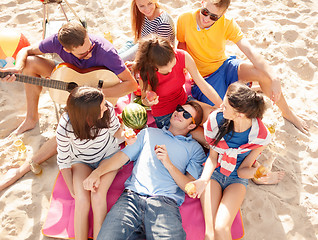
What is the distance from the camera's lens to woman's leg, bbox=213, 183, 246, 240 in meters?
2.75

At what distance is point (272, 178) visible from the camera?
3424mm

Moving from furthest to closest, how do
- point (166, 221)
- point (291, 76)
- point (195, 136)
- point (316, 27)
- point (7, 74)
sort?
point (316, 27) → point (291, 76) → point (195, 136) → point (7, 74) → point (166, 221)

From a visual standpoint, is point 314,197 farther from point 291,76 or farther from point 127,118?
point 127,118

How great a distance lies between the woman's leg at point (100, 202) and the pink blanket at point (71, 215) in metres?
0.22

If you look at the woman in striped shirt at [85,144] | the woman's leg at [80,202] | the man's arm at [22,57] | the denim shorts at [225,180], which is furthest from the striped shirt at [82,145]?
the denim shorts at [225,180]

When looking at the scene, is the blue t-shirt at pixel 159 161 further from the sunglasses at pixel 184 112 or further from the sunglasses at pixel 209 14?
the sunglasses at pixel 209 14

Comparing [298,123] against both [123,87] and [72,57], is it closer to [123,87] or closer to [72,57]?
[123,87]

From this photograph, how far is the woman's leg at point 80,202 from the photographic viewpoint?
2.83 m

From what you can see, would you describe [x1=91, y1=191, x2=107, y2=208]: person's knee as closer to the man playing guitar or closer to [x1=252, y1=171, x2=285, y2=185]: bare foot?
the man playing guitar

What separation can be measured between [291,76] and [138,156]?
2967 mm

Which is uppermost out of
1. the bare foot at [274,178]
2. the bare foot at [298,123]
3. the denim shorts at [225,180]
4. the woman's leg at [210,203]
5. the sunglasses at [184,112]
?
the sunglasses at [184,112]

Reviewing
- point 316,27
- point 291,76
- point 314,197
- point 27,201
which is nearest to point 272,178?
point 314,197

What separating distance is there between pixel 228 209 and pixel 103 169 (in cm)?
141

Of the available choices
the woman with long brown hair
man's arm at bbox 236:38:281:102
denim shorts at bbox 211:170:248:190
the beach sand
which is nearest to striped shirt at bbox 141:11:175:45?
man's arm at bbox 236:38:281:102
